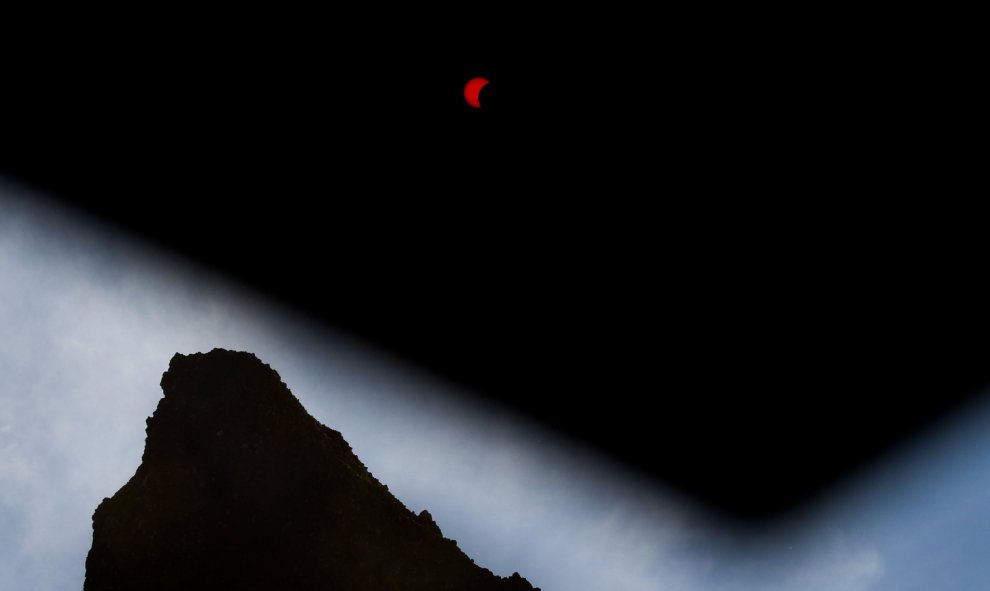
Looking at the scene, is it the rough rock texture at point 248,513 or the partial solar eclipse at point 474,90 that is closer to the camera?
the partial solar eclipse at point 474,90

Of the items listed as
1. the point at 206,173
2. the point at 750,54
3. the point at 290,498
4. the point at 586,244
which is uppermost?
the point at 750,54

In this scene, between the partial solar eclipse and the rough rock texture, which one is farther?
the rough rock texture

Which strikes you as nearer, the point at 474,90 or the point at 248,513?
the point at 474,90

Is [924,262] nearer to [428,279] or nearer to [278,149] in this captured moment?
[428,279]

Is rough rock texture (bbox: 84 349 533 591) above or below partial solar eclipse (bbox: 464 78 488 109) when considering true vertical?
below

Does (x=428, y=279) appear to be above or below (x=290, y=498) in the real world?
above

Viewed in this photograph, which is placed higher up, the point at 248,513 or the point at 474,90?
the point at 474,90

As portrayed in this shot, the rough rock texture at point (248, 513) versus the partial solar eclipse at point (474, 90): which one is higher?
the partial solar eclipse at point (474, 90)

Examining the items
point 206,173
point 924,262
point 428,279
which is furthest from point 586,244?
point 206,173
